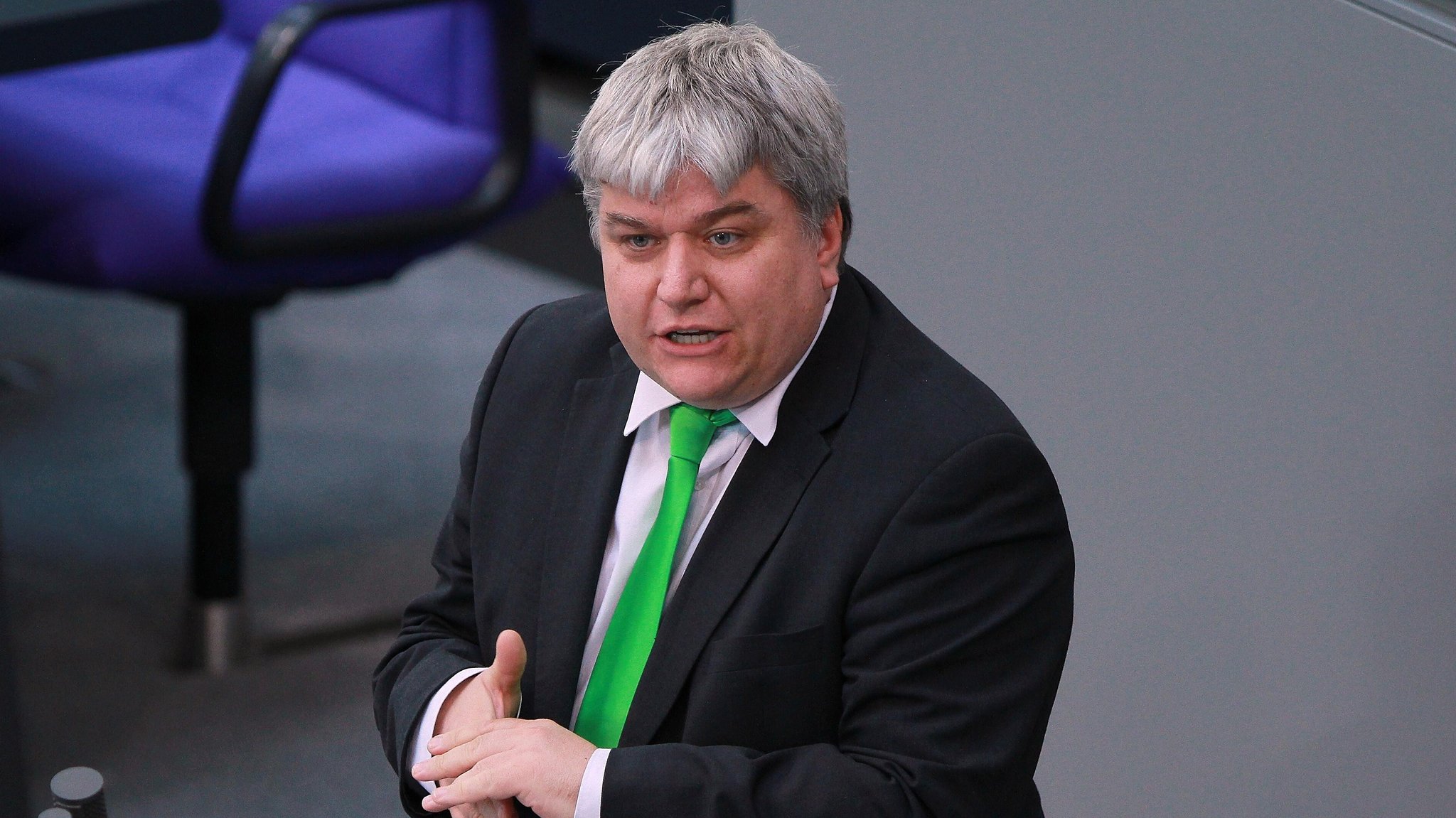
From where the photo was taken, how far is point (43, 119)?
286 cm

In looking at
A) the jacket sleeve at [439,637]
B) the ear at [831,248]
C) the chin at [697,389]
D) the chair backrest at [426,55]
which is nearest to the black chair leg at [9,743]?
the jacket sleeve at [439,637]

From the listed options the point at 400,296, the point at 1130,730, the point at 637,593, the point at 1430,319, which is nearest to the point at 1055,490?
the point at 637,593

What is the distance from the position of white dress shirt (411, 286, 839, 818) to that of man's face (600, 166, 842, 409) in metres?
0.04

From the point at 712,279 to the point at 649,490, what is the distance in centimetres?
22

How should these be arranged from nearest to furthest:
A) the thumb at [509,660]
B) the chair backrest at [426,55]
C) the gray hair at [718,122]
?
the gray hair at [718,122]
the thumb at [509,660]
the chair backrest at [426,55]

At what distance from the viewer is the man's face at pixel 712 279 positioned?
1.23 meters

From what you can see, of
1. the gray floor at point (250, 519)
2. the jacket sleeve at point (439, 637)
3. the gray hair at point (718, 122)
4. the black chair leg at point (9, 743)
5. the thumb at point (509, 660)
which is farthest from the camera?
the gray floor at point (250, 519)

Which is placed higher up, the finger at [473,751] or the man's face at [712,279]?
the man's face at [712,279]

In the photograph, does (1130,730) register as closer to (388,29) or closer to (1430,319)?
(1430,319)

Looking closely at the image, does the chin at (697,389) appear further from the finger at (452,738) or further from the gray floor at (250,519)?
the gray floor at (250,519)

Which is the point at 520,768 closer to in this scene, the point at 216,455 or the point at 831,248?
the point at 831,248

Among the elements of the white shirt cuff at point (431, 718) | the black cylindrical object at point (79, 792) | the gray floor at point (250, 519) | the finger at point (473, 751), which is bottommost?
the gray floor at point (250, 519)

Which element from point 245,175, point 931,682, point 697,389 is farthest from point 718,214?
point 245,175

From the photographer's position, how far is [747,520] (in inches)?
52.1
